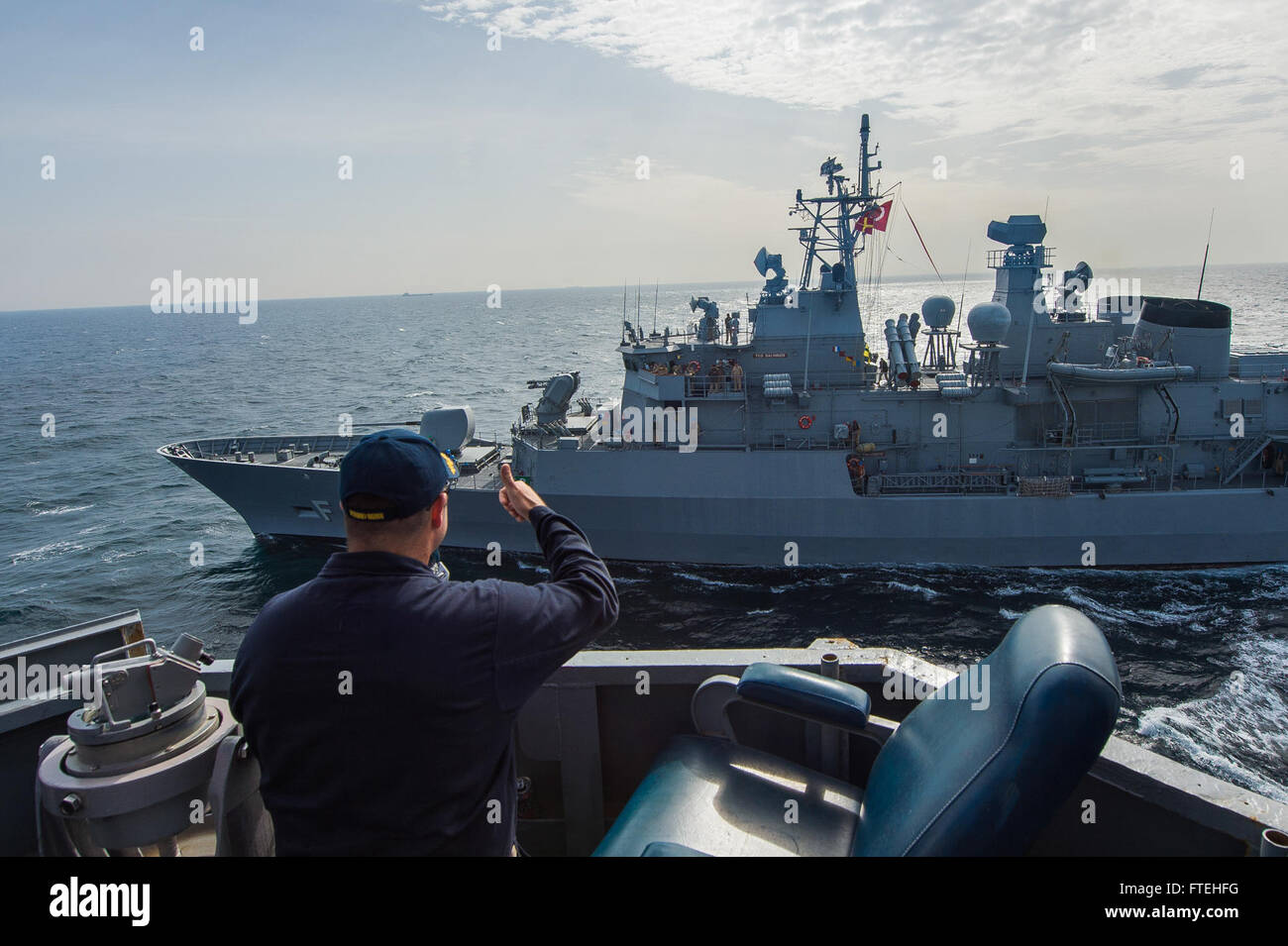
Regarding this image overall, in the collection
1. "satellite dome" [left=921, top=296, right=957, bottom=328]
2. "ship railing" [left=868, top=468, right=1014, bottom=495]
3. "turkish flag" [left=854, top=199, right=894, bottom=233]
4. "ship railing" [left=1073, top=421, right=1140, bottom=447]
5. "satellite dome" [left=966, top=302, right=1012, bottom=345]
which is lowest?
"ship railing" [left=868, top=468, right=1014, bottom=495]

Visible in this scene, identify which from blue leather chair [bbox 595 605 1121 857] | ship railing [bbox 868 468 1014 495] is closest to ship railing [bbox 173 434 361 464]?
ship railing [bbox 868 468 1014 495]

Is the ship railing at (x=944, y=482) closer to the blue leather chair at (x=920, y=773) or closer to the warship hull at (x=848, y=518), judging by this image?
the warship hull at (x=848, y=518)

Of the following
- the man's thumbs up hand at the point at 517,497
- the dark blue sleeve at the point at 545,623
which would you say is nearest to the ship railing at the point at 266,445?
the man's thumbs up hand at the point at 517,497

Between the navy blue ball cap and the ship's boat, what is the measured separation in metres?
0.44

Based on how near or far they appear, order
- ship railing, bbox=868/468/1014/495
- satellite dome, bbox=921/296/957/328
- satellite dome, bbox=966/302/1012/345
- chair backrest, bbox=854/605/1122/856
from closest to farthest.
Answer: chair backrest, bbox=854/605/1122/856 < satellite dome, bbox=966/302/1012/345 < ship railing, bbox=868/468/1014/495 < satellite dome, bbox=921/296/957/328

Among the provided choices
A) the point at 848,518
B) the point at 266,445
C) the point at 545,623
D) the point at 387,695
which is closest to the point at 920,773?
the point at 545,623

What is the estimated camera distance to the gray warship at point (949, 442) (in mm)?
15094

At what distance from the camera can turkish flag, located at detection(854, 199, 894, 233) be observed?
55.6 feet

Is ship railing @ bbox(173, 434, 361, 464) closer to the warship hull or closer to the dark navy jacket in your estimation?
the warship hull

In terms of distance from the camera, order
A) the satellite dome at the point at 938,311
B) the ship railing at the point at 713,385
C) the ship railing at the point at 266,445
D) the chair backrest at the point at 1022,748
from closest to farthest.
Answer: the chair backrest at the point at 1022,748
the ship railing at the point at 713,385
the satellite dome at the point at 938,311
the ship railing at the point at 266,445

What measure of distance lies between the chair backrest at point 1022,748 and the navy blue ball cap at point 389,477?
141 centimetres

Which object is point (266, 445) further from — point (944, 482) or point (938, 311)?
point (938, 311)

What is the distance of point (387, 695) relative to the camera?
54.9 inches
